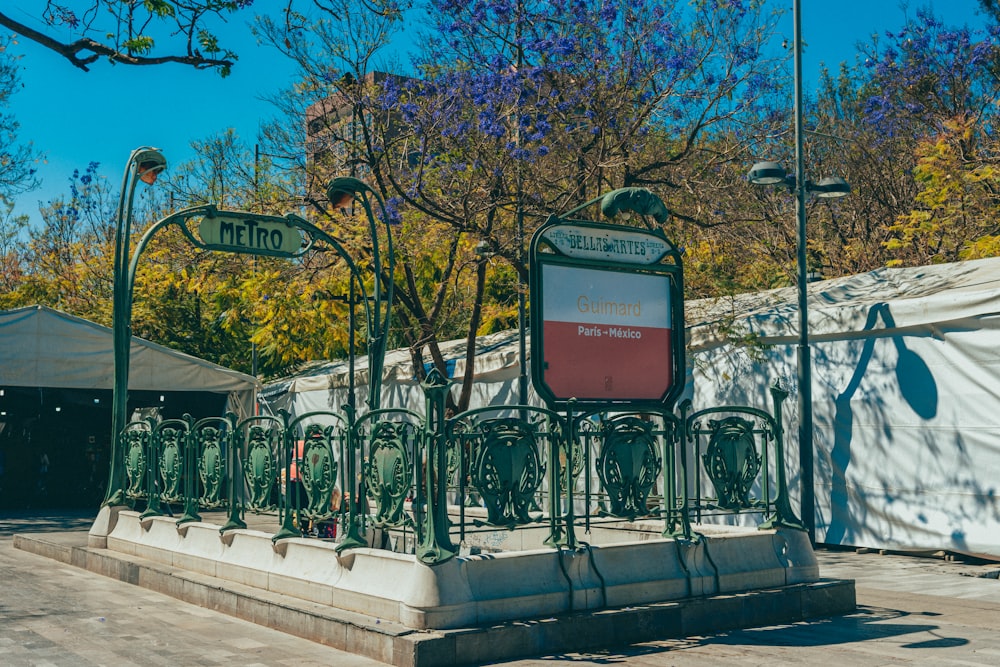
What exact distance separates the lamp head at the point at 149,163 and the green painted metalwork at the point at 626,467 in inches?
319

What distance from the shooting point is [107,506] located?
540 inches

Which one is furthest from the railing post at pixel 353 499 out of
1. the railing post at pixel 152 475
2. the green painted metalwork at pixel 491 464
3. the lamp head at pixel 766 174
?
the lamp head at pixel 766 174

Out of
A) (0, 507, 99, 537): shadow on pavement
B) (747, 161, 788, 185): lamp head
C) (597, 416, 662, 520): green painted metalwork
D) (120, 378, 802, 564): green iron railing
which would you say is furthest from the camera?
(0, 507, 99, 537): shadow on pavement

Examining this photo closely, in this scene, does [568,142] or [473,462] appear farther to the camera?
[568,142]

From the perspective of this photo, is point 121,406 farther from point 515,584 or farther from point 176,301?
point 176,301

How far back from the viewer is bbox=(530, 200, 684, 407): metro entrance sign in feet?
29.8

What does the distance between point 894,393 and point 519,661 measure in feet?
28.3

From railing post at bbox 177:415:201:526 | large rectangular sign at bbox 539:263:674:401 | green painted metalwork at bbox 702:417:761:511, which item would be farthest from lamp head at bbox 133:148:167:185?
green painted metalwork at bbox 702:417:761:511

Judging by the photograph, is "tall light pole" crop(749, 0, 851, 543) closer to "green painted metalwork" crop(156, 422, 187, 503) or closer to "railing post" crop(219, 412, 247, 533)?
"railing post" crop(219, 412, 247, 533)

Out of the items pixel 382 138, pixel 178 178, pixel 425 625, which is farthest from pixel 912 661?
pixel 178 178

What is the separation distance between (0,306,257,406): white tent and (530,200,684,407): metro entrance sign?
15.6 meters

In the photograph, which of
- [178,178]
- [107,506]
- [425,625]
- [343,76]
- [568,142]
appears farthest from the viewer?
[178,178]

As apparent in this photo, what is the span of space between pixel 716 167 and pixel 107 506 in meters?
11.6

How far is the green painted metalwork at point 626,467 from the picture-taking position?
8828 mm
